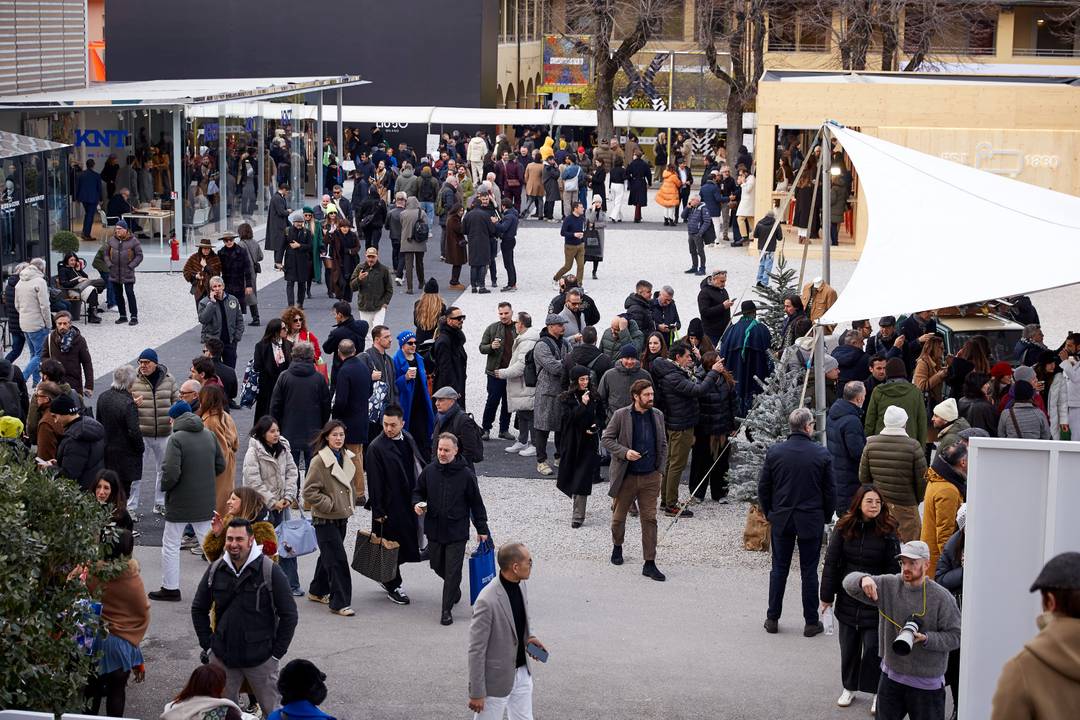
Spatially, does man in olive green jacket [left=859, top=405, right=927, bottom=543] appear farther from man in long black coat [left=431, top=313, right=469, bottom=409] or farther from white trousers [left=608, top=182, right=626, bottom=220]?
white trousers [left=608, top=182, right=626, bottom=220]

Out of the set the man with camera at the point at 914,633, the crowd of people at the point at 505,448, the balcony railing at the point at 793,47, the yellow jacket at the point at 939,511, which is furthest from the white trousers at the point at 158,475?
the balcony railing at the point at 793,47

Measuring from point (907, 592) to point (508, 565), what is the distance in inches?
79.1

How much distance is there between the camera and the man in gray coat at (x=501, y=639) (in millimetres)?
7359

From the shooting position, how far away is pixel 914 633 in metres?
7.36

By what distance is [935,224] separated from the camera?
12516 mm

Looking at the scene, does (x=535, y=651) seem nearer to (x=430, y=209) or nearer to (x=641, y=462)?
(x=641, y=462)

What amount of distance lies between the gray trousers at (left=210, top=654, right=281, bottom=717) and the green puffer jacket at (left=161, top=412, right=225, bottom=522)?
8.78 ft

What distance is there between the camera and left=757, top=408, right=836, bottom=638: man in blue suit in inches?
385

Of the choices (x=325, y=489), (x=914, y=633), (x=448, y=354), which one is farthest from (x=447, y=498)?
(x=448, y=354)

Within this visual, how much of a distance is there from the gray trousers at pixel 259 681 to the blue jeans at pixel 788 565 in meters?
3.58

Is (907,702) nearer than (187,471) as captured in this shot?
Yes

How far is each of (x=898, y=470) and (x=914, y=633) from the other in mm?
3102

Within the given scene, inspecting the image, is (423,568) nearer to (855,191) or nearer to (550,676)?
(550,676)

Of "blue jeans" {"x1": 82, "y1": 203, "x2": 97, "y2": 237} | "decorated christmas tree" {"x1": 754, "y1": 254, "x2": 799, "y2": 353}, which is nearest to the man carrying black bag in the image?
"decorated christmas tree" {"x1": 754, "y1": 254, "x2": 799, "y2": 353}
